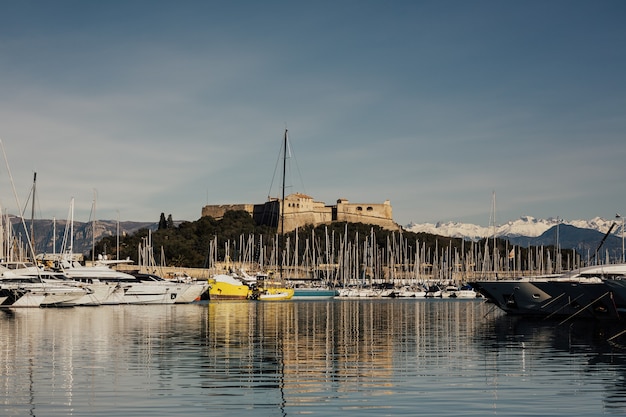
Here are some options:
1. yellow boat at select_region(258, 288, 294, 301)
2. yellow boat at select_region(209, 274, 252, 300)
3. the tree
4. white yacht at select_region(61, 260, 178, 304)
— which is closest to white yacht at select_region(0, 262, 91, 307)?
white yacht at select_region(61, 260, 178, 304)

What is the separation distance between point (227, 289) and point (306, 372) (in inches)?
2724

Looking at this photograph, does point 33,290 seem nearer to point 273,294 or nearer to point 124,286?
point 124,286

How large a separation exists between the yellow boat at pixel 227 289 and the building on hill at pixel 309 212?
80903 mm

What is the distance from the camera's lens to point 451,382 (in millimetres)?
20828

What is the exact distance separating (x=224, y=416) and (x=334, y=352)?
12.9 m

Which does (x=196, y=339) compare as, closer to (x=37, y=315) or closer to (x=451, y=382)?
(x=451, y=382)

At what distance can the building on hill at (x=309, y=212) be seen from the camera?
177500mm

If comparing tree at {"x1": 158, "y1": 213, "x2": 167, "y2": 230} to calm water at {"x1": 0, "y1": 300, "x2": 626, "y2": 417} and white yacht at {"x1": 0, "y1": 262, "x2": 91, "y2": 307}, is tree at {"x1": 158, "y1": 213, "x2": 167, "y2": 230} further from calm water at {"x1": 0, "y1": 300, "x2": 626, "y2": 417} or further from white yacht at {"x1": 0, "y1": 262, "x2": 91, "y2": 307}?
calm water at {"x1": 0, "y1": 300, "x2": 626, "y2": 417}

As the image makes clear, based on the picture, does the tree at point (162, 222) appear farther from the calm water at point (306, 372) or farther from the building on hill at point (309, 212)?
the calm water at point (306, 372)

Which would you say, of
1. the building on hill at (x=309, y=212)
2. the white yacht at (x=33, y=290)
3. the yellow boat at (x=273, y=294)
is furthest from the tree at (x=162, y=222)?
the white yacht at (x=33, y=290)

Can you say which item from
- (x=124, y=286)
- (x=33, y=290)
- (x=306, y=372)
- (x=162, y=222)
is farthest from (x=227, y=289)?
(x=162, y=222)

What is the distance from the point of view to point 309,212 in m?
182

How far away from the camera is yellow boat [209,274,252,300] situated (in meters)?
90.9

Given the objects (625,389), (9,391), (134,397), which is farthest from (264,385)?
(625,389)
